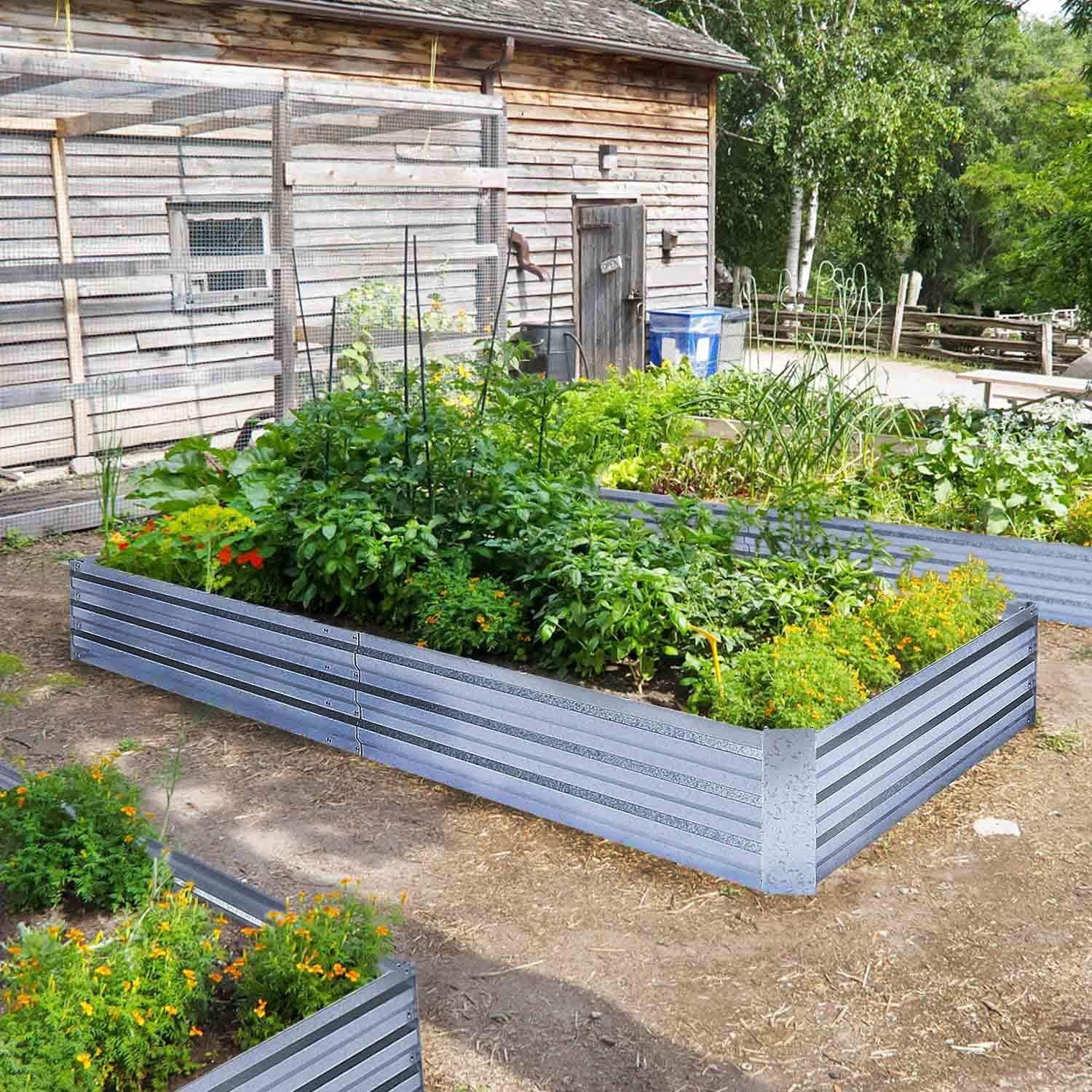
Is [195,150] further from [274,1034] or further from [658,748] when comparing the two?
[274,1034]

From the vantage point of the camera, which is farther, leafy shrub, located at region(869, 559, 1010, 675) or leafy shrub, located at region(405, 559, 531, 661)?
leafy shrub, located at region(405, 559, 531, 661)

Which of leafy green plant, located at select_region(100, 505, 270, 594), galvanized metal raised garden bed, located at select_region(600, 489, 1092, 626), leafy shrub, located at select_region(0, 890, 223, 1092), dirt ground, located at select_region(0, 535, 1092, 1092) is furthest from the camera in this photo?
galvanized metal raised garden bed, located at select_region(600, 489, 1092, 626)

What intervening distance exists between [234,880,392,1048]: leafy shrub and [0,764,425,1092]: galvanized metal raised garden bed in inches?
2.1

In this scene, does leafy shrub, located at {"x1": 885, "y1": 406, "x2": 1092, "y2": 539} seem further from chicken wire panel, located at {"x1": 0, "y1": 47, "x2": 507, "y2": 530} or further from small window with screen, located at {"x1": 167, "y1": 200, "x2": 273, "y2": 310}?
small window with screen, located at {"x1": 167, "y1": 200, "x2": 273, "y2": 310}

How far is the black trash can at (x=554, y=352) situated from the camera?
38.2 ft

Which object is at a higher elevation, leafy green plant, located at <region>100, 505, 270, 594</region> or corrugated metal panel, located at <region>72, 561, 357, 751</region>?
leafy green plant, located at <region>100, 505, 270, 594</region>

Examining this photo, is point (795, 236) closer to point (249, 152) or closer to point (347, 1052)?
point (249, 152)

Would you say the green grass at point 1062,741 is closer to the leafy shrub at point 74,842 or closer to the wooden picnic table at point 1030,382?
the leafy shrub at point 74,842

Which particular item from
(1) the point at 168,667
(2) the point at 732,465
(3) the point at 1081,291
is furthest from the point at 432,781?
(3) the point at 1081,291

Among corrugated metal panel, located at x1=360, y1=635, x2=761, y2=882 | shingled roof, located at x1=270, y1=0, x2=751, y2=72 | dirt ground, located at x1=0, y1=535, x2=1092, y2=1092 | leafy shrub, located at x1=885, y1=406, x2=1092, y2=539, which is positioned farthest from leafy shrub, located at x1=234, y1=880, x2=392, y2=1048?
shingled roof, located at x1=270, y1=0, x2=751, y2=72

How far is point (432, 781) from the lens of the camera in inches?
163

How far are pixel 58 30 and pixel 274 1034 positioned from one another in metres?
8.18

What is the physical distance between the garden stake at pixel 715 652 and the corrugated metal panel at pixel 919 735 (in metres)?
0.43

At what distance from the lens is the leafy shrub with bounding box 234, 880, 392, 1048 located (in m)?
2.40
